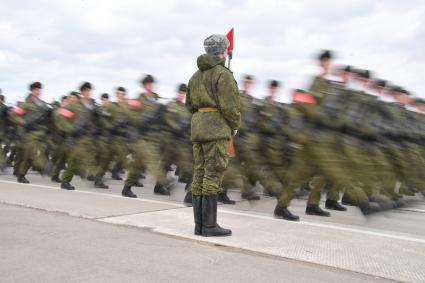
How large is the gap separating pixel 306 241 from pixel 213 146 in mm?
1284

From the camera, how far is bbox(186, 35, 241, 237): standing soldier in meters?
4.98

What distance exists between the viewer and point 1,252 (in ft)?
14.4

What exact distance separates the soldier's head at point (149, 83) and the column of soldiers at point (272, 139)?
0.7 inches

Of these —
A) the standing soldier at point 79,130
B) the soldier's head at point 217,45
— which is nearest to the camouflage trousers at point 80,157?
the standing soldier at point 79,130

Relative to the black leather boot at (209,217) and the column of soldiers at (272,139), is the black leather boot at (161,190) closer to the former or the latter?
the column of soldiers at (272,139)

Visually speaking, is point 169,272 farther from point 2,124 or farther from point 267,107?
point 2,124

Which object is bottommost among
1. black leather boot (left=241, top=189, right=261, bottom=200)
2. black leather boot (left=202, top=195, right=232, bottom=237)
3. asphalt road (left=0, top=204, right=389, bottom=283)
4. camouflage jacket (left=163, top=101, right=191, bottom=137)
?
asphalt road (left=0, top=204, right=389, bottom=283)

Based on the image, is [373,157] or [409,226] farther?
[409,226]

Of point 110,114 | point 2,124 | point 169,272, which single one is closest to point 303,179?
point 169,272

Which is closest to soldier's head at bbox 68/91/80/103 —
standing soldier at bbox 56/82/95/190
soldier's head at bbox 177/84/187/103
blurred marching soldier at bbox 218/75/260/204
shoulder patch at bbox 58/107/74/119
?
standing soldier at bbox 56/82/95/190

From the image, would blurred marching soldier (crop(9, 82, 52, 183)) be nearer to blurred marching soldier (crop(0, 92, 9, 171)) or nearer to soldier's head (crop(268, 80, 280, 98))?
blurred marching soldier (crop(0, 92, 9, 171))

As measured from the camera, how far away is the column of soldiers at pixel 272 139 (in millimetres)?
5746

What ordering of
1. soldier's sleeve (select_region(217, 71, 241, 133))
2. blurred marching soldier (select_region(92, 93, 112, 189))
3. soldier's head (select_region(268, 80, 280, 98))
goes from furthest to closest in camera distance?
blurred marching soldier (select_region(92, 93, 112, 189))
soldier's head (select_region(268, 80, 280, 98))
soldier's sleeve (select_region(217, 71, 241, 133))

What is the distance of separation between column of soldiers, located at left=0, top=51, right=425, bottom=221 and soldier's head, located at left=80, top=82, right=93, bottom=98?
2 cm
